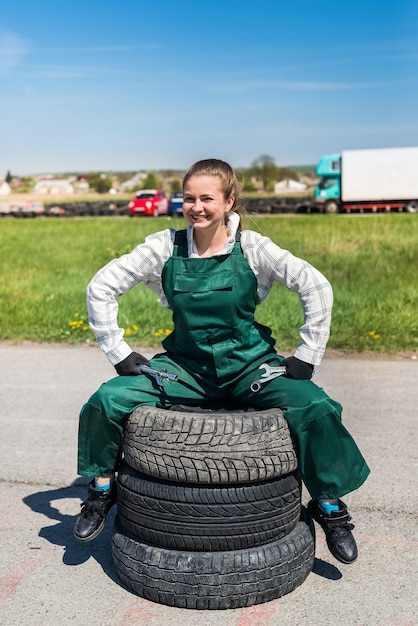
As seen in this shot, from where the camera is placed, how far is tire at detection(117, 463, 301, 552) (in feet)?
10.1

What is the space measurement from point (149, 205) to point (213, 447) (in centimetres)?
3337

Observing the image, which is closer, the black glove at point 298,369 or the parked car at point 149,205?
the black glove at point 298,369

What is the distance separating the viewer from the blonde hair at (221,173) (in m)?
3.50

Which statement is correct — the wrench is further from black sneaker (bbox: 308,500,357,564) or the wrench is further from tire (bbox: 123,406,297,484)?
black sneaker (bbox: 308,500,357,564)

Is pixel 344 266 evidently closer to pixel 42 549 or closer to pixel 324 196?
pixel 42 549

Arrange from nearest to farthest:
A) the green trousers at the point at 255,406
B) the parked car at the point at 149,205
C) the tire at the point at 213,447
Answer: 1. the tire at the point at 213,447
2. the green trousers at the point at 255,406
3. the parked car at the point at 149,205

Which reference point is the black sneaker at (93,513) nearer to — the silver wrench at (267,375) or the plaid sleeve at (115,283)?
the plaid sleeve at (115,283)

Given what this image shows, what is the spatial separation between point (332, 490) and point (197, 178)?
144 cm

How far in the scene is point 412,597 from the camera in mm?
3148

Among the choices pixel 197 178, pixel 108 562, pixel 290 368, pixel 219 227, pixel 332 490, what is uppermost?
Answer: pixel 197 178

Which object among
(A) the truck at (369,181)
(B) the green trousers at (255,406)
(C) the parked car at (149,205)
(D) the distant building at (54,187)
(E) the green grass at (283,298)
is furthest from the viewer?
(D) the distant building at (54,187)

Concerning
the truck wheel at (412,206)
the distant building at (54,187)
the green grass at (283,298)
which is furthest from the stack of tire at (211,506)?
the distant building at (54,187)

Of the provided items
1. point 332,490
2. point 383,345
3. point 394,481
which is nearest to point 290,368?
point 332,490

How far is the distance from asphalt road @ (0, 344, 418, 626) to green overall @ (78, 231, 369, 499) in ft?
1.44
